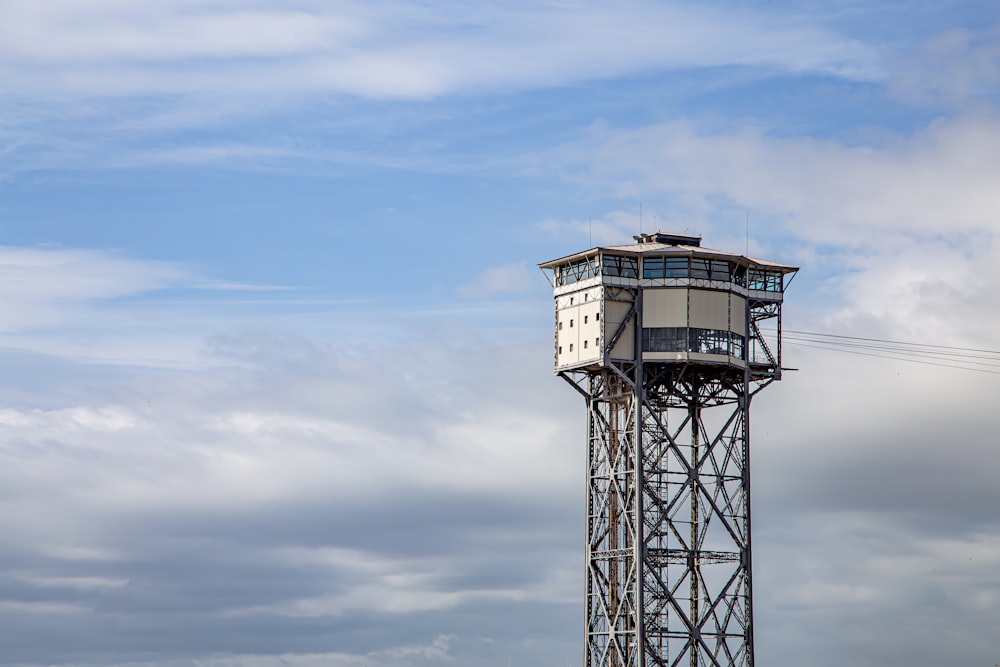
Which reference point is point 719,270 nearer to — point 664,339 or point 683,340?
point 683,340

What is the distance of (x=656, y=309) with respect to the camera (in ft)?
556

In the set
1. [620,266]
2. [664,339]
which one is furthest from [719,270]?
[620,266]

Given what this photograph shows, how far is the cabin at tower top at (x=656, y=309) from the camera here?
6644 inches

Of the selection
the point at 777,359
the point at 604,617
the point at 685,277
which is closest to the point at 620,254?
the point at 685,277

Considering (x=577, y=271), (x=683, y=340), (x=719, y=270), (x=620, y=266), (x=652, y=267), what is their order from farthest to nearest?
(x=577, y=271), (x=719, y=270), (x=652, y=267), (x=620, y=266), (x=683, y=340)

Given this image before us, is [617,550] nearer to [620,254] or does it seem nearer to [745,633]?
[745,633]

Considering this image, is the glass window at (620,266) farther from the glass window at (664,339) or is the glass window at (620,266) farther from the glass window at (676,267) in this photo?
the glass window at (664,339)

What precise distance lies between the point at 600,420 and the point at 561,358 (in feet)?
19.1

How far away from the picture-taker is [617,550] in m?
169

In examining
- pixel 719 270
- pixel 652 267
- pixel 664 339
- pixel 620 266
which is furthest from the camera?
pixel 719 270

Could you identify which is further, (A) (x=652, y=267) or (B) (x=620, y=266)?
(A) (x=652, y=267)

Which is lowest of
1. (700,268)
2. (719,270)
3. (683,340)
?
(683,340)

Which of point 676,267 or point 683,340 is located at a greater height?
point 676,267

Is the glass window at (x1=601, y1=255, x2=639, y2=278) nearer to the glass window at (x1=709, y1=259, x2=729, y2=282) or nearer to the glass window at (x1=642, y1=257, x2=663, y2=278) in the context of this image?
the glass window at (x1=642, y1=257, x2=663, y2=278)
